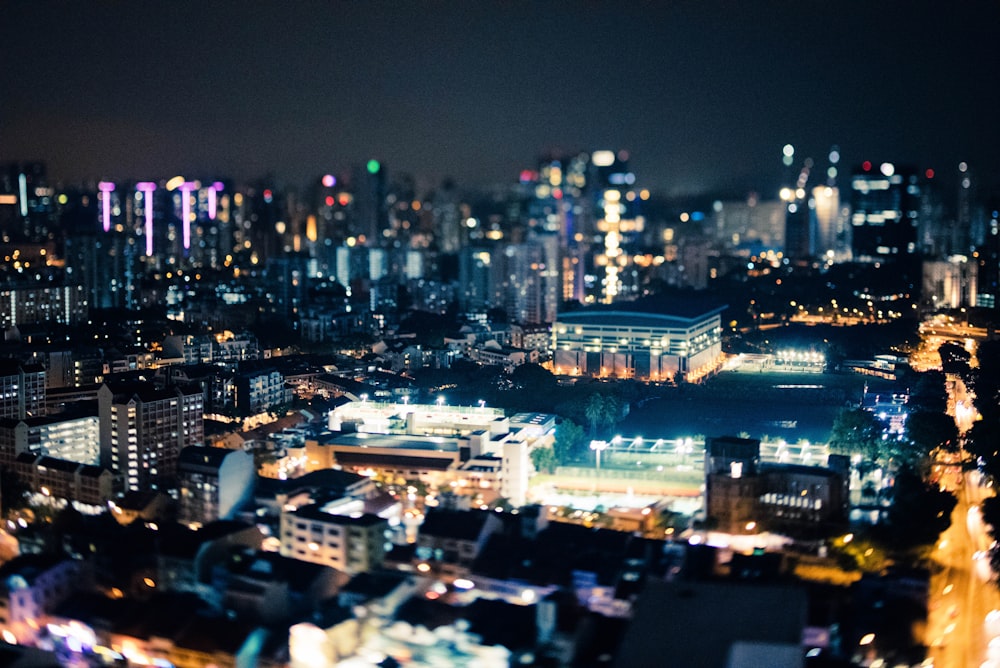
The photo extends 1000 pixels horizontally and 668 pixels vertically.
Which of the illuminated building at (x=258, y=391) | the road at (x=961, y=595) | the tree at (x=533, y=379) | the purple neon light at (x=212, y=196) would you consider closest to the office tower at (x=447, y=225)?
the purple neon light at (x=212, y=196)

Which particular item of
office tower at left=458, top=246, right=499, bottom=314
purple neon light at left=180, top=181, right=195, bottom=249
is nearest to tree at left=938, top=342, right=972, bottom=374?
office tower at left=458, top=246, right=499, bottom=314

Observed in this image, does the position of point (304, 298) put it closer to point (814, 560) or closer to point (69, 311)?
point (69, 311)

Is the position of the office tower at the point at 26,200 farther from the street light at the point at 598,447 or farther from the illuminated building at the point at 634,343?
the street light at the point at 598,447

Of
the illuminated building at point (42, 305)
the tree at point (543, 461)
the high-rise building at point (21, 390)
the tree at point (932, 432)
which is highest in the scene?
the illuminated building at point (42, 305)

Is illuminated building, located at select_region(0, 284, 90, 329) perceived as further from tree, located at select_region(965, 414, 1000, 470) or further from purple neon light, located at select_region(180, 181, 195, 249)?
tree, located at select_region(965, 414, 1000, 470)

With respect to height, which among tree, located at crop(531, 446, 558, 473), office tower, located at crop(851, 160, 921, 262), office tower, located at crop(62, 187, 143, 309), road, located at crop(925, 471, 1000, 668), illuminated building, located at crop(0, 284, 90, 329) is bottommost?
road, located at crop(925, 471, 1000, 668)

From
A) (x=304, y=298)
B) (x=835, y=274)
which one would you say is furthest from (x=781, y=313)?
(x=304, y=298)
